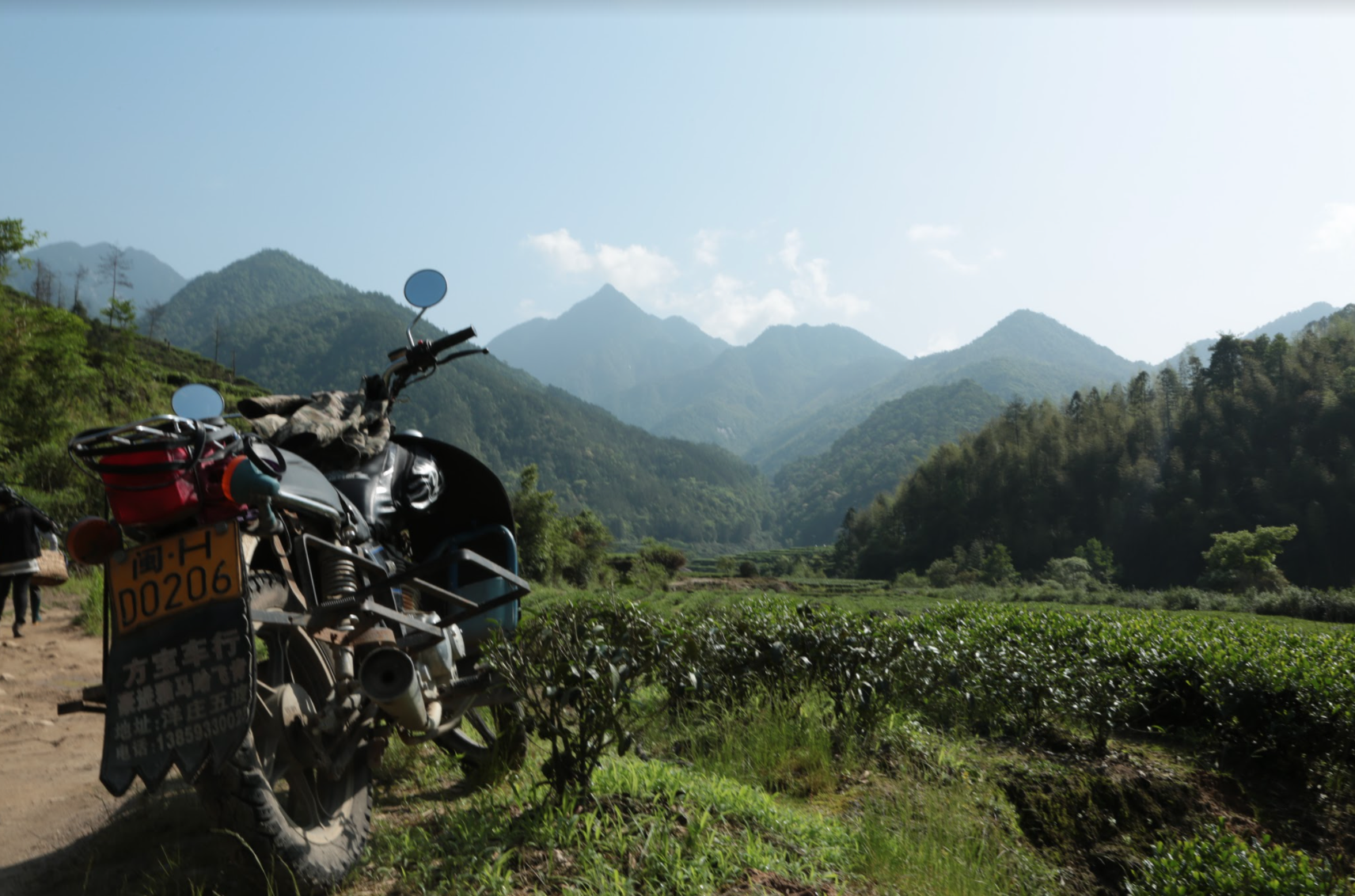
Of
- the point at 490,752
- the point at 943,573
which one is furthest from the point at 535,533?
the point at 943,573

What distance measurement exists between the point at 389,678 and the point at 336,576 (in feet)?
1.66

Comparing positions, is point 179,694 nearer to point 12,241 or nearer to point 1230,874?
point 1230,874

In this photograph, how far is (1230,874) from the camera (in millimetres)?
2645

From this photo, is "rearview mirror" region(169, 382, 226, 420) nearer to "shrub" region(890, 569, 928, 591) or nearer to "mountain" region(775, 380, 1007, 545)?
"shrub" region(890, 569, 928, 591)

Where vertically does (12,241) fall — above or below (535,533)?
above

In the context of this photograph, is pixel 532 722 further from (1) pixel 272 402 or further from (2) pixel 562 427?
(2) pixel 562 427

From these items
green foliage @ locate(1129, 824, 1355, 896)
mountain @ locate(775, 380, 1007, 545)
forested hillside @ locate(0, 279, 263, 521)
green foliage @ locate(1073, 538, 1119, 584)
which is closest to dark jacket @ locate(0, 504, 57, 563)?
forested hillside @ locate(0, 279, 263, 521)

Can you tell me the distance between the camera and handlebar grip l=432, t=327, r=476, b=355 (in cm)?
364

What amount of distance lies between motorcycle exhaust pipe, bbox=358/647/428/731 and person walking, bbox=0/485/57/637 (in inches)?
238

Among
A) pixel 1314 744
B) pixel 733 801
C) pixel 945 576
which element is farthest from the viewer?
pixel 945 576

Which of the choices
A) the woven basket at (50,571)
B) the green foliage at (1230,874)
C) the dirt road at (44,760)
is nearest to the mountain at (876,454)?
the woven basket at (50,571)

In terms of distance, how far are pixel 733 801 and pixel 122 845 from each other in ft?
6.89

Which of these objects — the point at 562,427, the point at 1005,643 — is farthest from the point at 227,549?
the point at 562,427

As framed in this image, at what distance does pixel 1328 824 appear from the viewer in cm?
428
